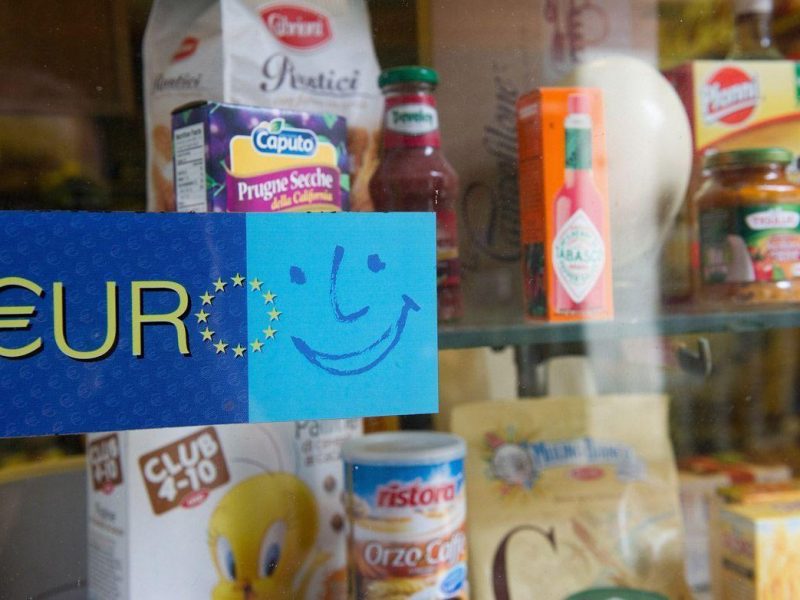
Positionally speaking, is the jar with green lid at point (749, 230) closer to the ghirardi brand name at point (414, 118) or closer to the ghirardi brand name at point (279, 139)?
the ghirardi brand name at point (414, 118)

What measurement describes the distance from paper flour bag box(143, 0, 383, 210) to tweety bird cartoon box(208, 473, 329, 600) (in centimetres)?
28

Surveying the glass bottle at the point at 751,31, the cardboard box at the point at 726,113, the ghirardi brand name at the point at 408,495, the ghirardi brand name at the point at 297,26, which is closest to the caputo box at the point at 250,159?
the ghirardi brand name at the point at 297,26

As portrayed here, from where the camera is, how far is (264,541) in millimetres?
751

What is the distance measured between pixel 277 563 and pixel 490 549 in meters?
0.26

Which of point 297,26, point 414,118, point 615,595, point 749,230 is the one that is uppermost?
point 297,26

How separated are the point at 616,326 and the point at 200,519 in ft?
1.49

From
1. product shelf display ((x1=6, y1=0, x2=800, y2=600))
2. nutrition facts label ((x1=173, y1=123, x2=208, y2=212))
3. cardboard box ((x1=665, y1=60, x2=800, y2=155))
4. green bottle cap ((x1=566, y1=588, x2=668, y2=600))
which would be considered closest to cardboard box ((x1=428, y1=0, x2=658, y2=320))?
product shelf display ((x1=6, y1=0, x2=800, y2=600))

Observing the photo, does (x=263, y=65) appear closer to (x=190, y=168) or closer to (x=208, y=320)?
(x=190, y=168)

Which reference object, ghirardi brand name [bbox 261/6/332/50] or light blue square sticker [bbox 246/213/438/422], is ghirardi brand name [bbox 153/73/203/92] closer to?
ghirardi brand name [bbox 261/6/332/50]

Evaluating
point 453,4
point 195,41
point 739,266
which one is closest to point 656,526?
point 739,266

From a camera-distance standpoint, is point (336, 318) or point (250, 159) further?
point (250, 159)

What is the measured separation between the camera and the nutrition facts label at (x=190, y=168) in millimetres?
673

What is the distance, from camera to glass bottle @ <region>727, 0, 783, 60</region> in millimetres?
958

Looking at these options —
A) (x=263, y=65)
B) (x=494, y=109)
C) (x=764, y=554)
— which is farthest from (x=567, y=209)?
(x=764, y=554)
